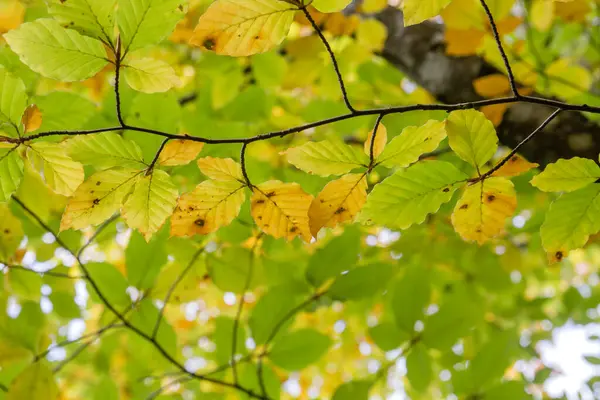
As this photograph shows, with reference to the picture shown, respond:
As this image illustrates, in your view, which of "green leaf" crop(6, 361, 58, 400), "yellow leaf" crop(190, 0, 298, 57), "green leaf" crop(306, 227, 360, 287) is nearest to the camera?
"yellow leaf" crop(190, 0, 298, 57)

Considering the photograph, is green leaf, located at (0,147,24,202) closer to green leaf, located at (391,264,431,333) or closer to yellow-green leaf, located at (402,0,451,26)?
yellow-green leaf, located at (402,0,451,26)

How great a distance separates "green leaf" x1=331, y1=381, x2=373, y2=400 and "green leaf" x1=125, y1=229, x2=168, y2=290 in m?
0.40

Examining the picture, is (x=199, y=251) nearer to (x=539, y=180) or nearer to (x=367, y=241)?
(x=539, y=180)

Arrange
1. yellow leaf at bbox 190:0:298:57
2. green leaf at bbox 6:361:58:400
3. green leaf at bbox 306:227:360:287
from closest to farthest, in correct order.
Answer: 1. yellow leaf at bbox 190:0:298:57
2. green leaf at bbox 6:361:58:400
3. green leaf at bbox 306:227:360:287

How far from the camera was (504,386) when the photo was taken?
86 centimetres

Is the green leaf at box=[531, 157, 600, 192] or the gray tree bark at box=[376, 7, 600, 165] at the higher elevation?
the green leaf at box=[531, 157, 600, 192]

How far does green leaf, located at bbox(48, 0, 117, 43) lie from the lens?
1.38 ft

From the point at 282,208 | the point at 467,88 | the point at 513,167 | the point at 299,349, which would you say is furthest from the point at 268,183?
the point at 467,88

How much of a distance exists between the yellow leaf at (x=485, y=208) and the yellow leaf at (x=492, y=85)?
51 cm

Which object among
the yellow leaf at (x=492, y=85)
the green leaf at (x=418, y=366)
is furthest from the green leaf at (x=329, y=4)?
the green leaf at (x=418, y=366)

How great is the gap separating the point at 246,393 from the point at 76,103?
1.90ft

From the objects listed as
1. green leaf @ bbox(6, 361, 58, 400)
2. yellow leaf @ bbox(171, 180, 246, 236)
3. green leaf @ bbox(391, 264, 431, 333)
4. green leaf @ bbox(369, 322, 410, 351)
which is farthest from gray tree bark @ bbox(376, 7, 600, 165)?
green leaf @ bbox(6, 361, 58, 400)

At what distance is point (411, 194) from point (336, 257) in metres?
0.36

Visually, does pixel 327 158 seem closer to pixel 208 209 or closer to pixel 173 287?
pixel 208 209
